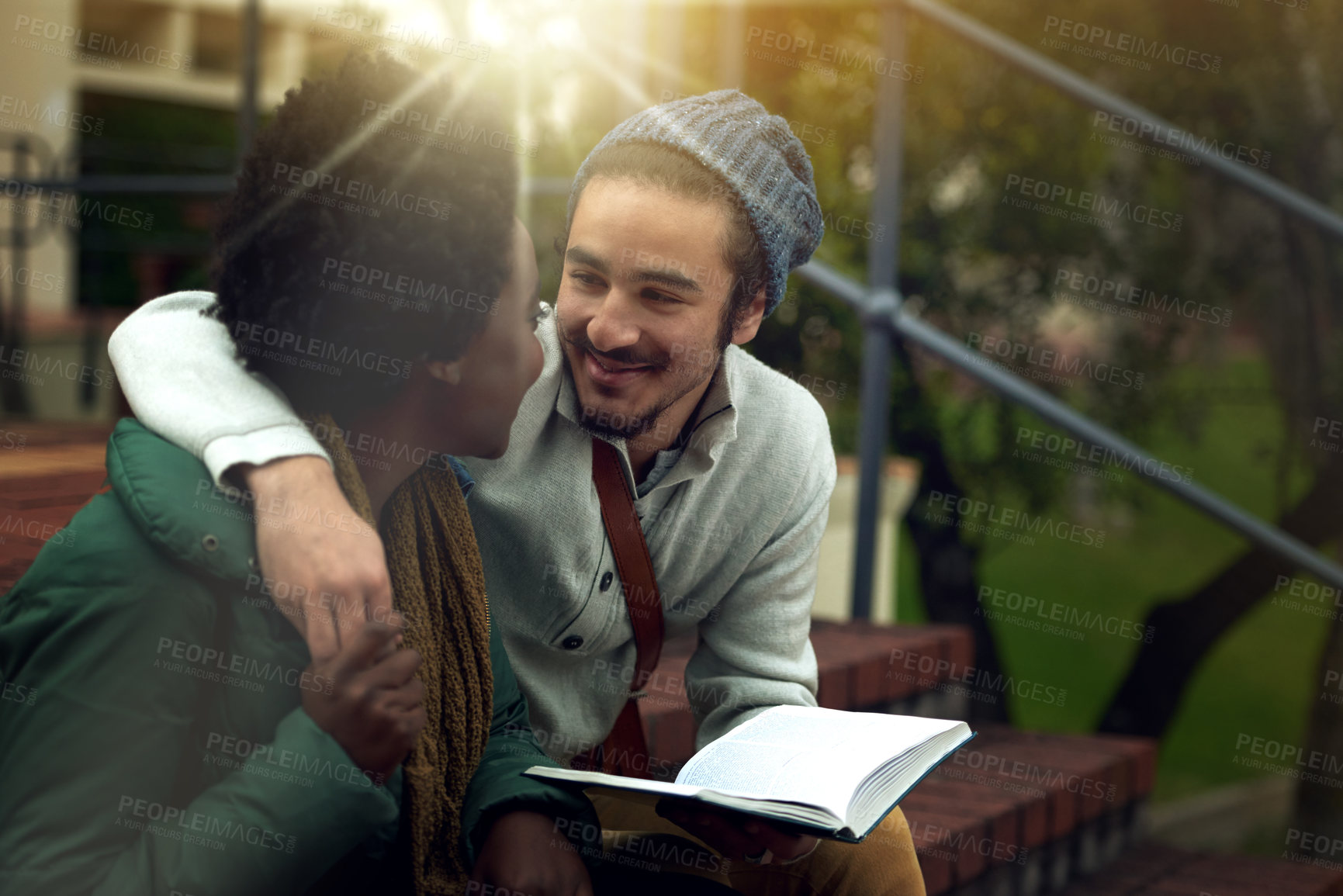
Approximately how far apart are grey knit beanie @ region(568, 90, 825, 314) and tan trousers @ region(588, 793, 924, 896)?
765mm

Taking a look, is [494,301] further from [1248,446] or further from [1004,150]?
[1248,446]

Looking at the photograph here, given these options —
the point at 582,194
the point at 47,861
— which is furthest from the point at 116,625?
the point at 582,194

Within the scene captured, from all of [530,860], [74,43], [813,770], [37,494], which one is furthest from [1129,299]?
[74,43]

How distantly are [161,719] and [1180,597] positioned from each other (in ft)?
19.8

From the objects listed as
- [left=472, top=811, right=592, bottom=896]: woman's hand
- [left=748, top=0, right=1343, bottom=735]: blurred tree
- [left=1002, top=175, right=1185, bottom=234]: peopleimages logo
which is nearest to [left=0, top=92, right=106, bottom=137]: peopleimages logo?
[left=748, top=0, right=1343, bottom=735]: blurred tree

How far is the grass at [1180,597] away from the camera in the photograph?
5.84 metres

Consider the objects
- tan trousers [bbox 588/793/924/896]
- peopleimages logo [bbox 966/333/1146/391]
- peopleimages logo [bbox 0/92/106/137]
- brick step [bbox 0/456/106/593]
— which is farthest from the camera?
peopleimages logo [bbox 0/92/106/137]

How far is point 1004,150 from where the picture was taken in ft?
16.4

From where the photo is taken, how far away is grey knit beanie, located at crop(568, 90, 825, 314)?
163 cm

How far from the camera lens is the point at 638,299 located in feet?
5.41

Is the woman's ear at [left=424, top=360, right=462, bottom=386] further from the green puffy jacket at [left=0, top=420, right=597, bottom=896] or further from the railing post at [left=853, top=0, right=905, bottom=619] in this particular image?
the railing post at [left=853, top=0, right=905, bottom=619]

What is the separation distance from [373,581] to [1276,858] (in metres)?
2.80

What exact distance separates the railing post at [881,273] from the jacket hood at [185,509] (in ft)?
6.86

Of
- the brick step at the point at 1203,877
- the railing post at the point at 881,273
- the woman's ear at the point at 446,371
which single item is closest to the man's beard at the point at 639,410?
the woman's ear at the point at 446,371
